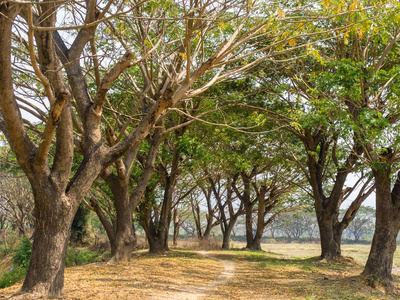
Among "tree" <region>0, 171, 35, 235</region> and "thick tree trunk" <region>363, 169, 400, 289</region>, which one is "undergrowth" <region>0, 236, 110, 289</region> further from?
"tree" <region>0, 171, 35, 235</region>

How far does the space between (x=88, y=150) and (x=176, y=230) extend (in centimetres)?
1870

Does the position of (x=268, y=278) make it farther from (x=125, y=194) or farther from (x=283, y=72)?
(x=283, y=72)

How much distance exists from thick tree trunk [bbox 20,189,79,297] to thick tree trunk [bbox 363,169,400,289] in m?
7.65

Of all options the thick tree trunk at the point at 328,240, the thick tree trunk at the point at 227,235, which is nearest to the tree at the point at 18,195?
the thick tree trunk at the point at 227,235

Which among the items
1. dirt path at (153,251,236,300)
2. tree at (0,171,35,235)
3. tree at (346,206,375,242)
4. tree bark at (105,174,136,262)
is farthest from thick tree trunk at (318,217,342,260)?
tree at (346,206,375,242)

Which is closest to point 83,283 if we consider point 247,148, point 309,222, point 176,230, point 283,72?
point 283,72

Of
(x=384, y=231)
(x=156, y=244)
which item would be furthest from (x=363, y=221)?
(x=384, y=231)

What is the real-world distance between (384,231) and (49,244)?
822 cm

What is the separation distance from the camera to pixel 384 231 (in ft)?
30.4

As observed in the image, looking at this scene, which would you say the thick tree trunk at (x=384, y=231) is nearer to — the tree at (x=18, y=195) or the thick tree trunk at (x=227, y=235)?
the thick tree trunk at (x=227, y=235)

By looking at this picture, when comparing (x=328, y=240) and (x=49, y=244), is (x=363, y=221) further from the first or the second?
(x=49, y=244)

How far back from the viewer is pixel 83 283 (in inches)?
273

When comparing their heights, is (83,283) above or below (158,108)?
below

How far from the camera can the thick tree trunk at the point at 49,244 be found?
18.0ft
